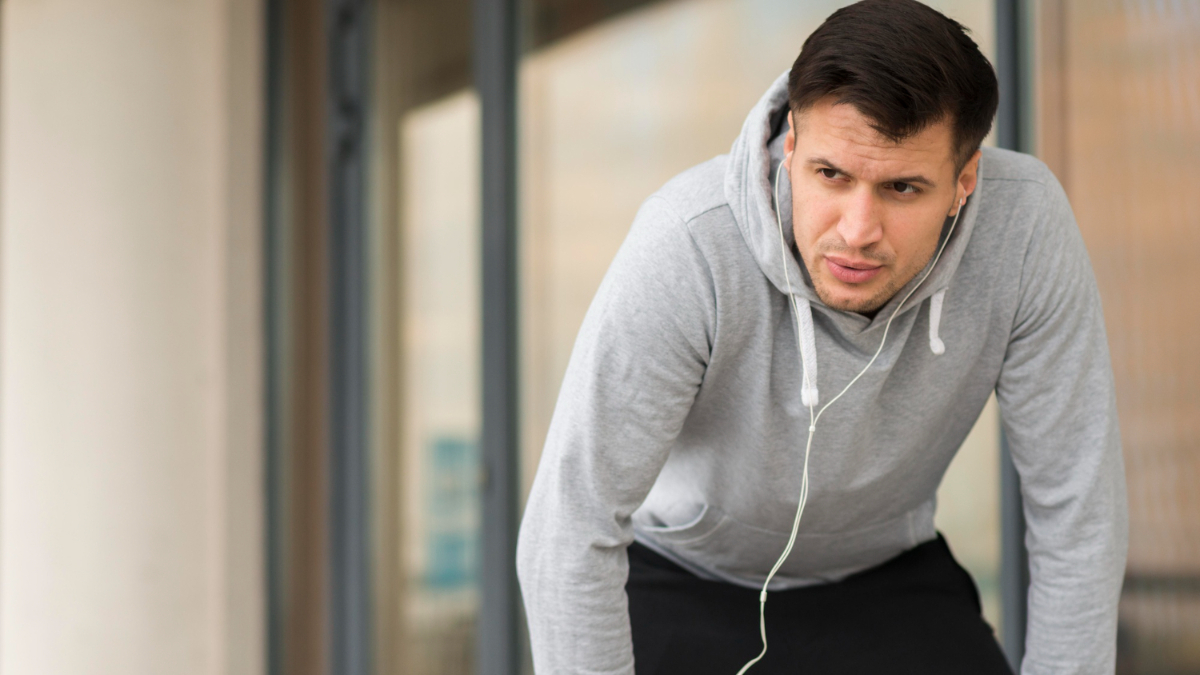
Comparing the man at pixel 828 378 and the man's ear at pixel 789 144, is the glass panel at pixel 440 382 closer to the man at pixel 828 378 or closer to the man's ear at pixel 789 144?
the man at pixel 828 378

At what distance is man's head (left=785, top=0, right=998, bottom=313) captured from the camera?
41.1 inches

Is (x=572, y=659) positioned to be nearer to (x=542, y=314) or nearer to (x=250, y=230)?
(x=542, y=314)

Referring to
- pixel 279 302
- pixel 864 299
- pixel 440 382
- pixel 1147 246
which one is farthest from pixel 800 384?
pixel 279 302

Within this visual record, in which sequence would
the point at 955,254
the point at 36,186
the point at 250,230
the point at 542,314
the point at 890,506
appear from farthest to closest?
the point at 250,230, the point at 36,186, the point at 542,314, the point at 890,506, the point at 955,254

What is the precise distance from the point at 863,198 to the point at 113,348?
274 centimetres

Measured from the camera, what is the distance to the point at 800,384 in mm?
1260

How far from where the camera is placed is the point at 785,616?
55.0 inches

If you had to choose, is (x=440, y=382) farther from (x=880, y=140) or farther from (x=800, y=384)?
(x=880, y=140)

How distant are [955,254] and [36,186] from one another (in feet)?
9.67

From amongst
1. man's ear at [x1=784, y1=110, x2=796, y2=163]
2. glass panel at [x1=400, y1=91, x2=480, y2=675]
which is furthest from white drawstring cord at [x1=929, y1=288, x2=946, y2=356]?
glass panel at [x1=400, y1=91, x2=480, y2=675]

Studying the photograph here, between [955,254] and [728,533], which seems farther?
[728,533]

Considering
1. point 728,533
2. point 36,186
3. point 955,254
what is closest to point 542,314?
point 728,533

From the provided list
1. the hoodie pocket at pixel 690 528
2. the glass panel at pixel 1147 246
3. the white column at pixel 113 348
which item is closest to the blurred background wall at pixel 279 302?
the white column at pixel 113 348

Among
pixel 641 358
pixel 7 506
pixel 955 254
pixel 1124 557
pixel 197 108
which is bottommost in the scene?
pixel 7 506
